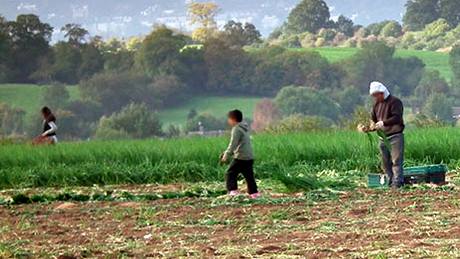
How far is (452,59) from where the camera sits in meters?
76.6

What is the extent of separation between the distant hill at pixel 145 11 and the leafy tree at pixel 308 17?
31.7m

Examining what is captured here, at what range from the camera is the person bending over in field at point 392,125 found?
13.9 metres

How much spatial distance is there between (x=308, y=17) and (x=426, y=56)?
966 inches

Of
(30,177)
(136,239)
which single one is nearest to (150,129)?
(30,177)

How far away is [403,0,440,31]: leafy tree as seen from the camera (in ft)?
320

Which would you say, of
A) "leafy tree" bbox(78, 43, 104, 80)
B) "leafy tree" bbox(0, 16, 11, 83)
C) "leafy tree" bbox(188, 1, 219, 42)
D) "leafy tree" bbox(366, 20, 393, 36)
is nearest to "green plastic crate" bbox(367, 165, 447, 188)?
"leafy tree" bbox(78, 43, 104, 80)

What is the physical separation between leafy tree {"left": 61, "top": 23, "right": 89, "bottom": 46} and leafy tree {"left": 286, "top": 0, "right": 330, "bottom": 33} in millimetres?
24619

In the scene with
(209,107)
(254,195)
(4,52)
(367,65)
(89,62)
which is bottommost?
(209,107)

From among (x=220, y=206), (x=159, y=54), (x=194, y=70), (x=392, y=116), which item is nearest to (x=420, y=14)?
(x=159, y=54)

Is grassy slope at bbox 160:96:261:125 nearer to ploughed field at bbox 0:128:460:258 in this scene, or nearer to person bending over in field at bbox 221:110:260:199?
ploughed field at bbox 0:128:460:258

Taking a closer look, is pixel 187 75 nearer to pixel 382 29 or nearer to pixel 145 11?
pixel 382 29

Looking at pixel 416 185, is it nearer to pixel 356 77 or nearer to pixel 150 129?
pixel 150 129

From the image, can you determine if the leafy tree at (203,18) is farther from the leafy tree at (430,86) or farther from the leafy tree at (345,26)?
the leafy tree at (430,86)

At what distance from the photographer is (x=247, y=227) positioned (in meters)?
10.4
